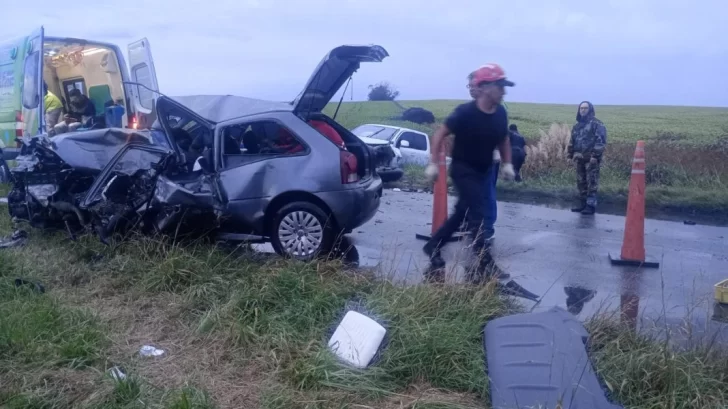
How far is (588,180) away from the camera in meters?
11.0

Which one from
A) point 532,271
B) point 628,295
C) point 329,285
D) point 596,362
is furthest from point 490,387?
point 532,271

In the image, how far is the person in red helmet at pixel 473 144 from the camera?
6.33m

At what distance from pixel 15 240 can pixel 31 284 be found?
2032 millimetres

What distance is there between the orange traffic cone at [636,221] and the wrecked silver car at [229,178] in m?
2.52

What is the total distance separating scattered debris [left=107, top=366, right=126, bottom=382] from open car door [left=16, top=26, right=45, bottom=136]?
318 inches

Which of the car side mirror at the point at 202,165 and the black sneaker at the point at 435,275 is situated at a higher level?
the car side mirror at the point at 202,165

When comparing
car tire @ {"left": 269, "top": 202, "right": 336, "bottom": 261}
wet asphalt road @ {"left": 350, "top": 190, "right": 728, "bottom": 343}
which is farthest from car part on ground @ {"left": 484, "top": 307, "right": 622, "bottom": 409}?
car tire @ {"left": 269, "top": 202, "right": 336, "bottom": 261}

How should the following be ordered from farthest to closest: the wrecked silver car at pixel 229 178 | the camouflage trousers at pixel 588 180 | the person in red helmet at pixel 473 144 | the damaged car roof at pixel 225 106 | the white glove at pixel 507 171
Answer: the camouflage trousers at pixel 588 180 < the damaged car roof at pixel 225 106 < the wrecked silver car at pixel 229 178 < the white glove at pixel 507 171 < the person in red helmet at pixel 473 144

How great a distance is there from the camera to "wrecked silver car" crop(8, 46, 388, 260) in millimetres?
6988

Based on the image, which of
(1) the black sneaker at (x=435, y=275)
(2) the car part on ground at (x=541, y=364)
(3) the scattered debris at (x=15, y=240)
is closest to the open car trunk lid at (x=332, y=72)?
(1) the black sneaker at (x=435, y=275)

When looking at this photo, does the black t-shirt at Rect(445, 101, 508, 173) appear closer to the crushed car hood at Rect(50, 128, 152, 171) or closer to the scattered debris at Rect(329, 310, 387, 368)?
the scattered debris at Rect(329, 310, 387, 368)

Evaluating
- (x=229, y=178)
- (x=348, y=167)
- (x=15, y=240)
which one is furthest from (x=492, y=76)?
(x=15, y=240)

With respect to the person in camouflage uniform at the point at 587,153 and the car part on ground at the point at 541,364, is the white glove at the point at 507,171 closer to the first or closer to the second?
the car part on ground at the point at 541,364

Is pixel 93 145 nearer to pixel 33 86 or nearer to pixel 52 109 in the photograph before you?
pixel 33 86
